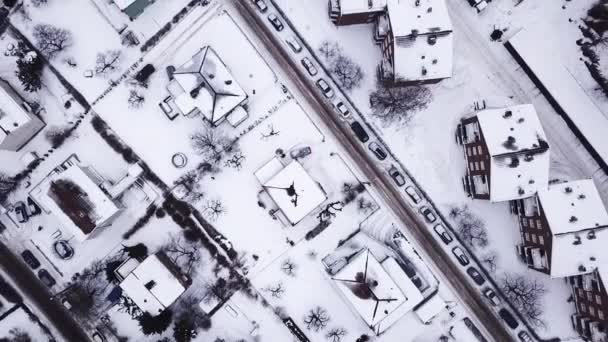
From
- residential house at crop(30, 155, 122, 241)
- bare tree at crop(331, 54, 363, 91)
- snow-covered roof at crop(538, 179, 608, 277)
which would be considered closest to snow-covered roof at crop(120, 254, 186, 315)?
residential house at crop(30, 155, 122, 241)

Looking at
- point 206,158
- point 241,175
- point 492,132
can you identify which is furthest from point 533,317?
point 206,158

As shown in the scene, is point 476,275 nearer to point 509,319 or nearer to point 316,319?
point 509,319

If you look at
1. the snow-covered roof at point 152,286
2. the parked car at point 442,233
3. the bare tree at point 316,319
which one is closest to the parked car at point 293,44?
the parked car at point 442,233

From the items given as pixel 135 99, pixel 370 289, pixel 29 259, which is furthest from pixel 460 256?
pixel 29 259

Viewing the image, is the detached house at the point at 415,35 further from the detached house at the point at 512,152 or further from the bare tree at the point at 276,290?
the bare tree at the point at 276,290

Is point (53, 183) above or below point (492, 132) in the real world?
above

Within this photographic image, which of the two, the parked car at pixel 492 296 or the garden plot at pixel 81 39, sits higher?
the garden plot at pixel 81 39

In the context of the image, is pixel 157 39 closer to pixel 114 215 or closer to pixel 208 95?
pixel 208 95
